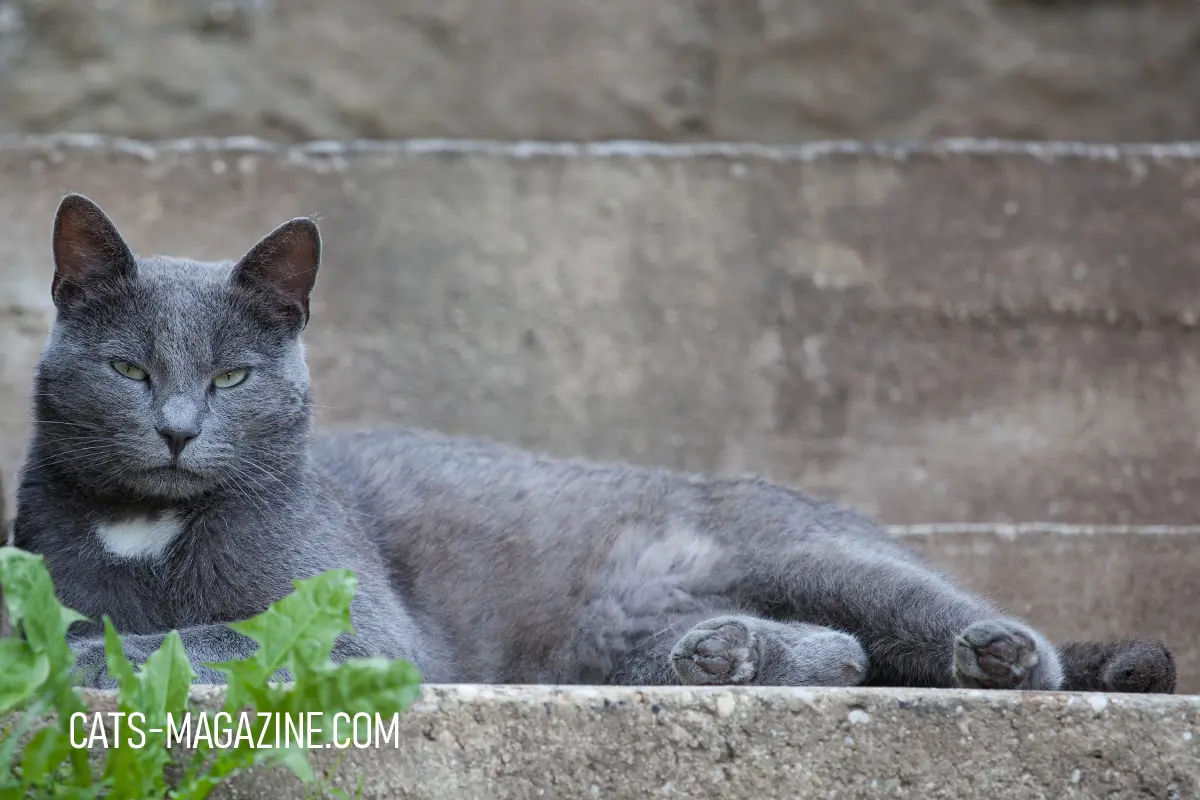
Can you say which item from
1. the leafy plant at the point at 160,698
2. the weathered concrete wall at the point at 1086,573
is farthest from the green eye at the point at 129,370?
the weathered concrete wall at the point at 1086,573

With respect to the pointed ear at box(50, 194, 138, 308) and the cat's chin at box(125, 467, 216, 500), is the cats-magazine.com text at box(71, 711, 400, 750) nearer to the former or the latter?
the cat's chin at box(125, 467, 216, 500)

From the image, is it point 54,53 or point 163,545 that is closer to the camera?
point 163,545

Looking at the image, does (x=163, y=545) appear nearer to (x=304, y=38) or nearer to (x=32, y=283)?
(x=32, y=283)

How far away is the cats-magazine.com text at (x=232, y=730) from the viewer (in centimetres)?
156

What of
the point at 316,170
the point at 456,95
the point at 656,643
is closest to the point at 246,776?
the point at 656,643

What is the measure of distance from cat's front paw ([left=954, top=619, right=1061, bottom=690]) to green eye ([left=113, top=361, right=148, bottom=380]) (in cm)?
134

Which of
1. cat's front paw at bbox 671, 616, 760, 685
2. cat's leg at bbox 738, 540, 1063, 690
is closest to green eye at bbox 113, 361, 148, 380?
cat's front paw at bbox 671, 616, 760, 685

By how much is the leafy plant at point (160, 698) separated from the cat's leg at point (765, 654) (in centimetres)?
74

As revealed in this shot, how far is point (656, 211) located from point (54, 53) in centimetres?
157

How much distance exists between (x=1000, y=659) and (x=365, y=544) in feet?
3.64

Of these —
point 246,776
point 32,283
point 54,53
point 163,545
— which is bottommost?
point 246,776

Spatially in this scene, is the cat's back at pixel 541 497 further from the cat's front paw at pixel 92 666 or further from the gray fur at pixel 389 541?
the cat's front paw at pixel 92 666

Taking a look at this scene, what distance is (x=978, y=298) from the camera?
3.50m

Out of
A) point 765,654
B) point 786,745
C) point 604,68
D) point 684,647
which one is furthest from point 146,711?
point 604,68
